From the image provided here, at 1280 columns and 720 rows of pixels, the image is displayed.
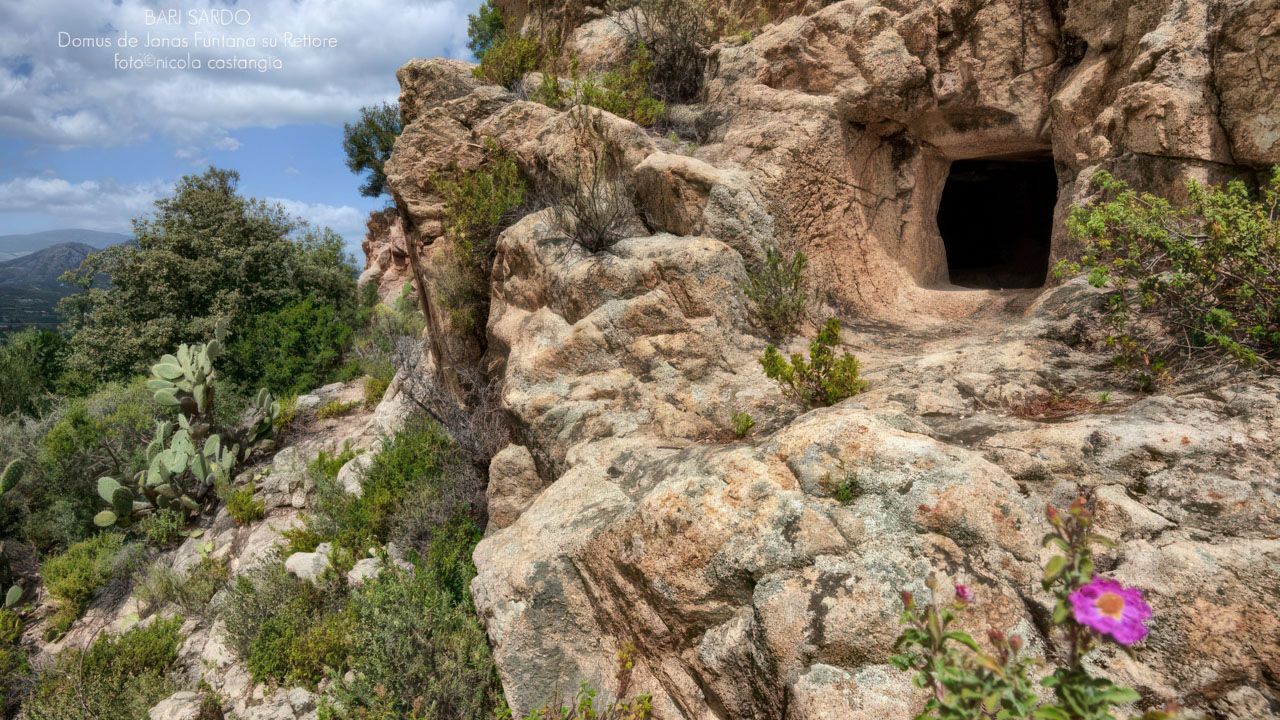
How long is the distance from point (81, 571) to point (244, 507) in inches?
83.9

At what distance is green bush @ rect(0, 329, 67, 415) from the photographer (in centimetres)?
1384

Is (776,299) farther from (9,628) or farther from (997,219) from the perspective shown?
(9,628)

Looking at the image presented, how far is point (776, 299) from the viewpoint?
5164mm

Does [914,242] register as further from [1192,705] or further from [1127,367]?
[1192,705]

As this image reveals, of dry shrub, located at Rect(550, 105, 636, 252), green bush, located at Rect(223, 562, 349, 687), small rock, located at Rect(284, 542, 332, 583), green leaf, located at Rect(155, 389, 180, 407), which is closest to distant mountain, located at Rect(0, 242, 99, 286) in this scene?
green leaf, located at Rect(155, 389, 180, 407)

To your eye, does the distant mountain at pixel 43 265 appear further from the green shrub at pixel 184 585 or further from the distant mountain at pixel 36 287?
the green shrub at pixel 184 585

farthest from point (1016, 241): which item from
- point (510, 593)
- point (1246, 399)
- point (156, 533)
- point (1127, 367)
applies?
point (156, 533)

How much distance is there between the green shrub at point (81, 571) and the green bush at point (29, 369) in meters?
7.69

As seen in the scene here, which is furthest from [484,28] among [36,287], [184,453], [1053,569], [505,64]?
[36,287]

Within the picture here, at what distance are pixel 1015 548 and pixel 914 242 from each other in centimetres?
575

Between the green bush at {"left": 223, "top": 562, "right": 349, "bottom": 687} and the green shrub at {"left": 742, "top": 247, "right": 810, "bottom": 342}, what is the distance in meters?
4.73

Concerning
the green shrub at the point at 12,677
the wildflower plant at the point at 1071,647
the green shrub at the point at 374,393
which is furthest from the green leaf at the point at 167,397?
the wildflower plant at the point at 1071,647

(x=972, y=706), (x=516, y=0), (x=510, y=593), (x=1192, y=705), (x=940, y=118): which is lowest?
(x=510, y=593)

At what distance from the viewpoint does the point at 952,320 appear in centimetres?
605
